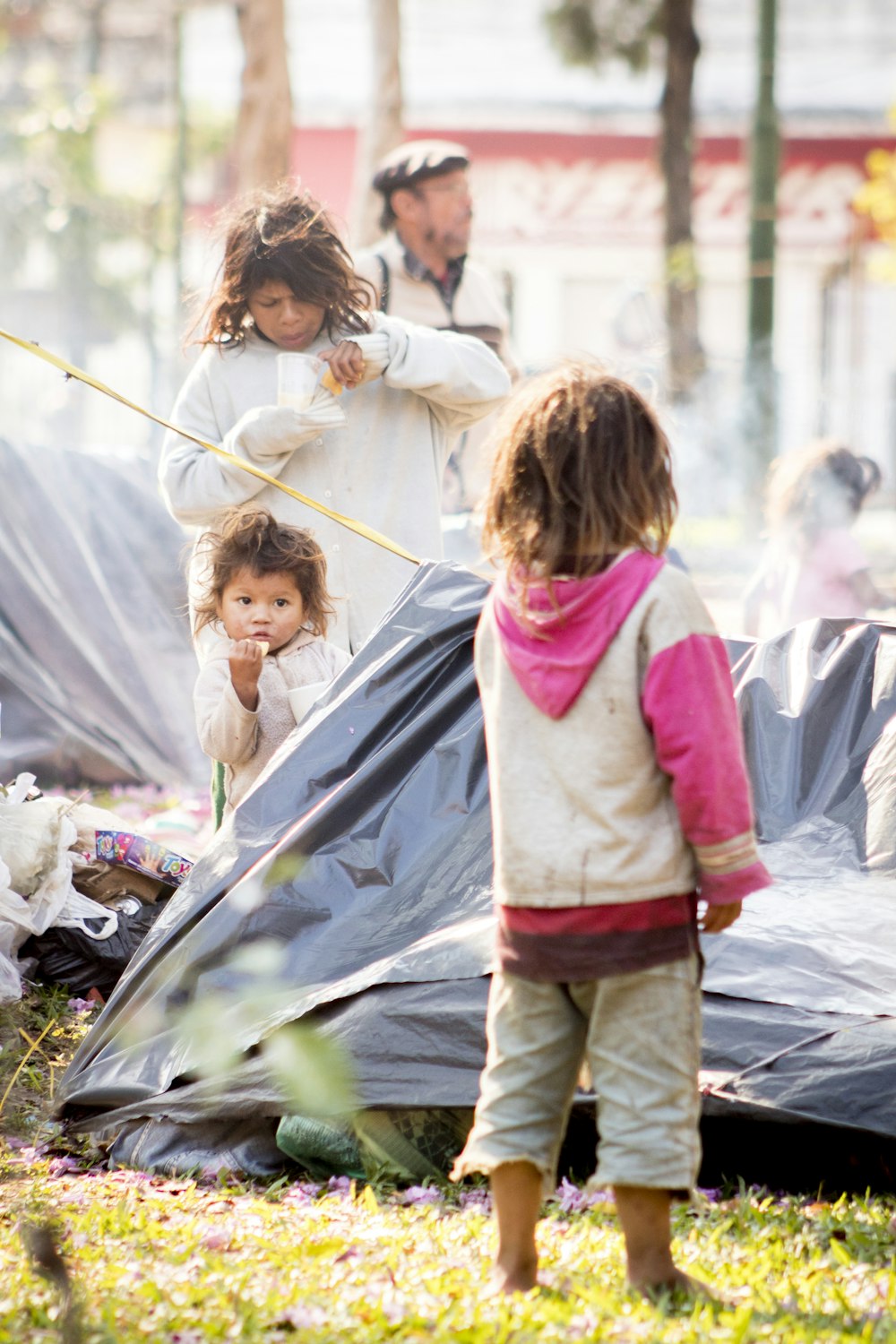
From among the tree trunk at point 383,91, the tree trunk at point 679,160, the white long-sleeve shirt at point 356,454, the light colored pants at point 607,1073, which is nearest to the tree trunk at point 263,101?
the tree trunk at point 383,91

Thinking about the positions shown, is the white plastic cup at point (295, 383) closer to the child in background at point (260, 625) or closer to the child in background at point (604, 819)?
the child in background at point (260, 625)

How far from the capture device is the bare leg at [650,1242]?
236 cm

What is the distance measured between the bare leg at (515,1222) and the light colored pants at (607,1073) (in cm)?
2

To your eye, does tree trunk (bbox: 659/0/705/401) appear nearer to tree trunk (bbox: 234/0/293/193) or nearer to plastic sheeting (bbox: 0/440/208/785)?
tree trunk (bbox: 234/0/293/193)

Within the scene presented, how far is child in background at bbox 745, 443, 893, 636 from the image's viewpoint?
5.88 meters

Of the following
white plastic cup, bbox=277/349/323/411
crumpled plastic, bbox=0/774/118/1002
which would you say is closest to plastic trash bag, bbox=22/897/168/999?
crumpled plastic, bbox=0/774/118/1002

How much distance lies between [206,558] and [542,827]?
169 cm

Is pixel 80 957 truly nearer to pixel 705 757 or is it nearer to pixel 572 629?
pixel 572 629

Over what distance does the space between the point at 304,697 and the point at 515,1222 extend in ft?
4.92

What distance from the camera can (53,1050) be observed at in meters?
3.79

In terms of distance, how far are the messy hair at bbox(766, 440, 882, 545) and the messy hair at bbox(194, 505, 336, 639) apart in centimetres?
258

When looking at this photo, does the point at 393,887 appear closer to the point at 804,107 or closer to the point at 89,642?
Result: the point at 89,642

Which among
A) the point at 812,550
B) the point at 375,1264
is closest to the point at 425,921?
the point at 375,1264

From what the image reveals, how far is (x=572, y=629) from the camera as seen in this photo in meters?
2.37
